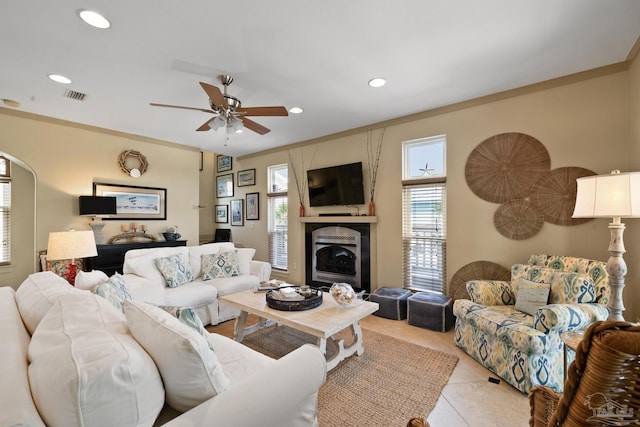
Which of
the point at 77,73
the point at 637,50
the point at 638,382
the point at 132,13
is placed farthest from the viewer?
the point at 77,73

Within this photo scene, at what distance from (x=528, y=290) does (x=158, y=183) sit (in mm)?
5558

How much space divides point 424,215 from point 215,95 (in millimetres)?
2914

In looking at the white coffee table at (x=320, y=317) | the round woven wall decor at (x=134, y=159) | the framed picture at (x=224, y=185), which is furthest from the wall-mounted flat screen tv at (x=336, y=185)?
the round woven wall decor at (x=134, y=159)

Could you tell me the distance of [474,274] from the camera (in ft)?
11.0

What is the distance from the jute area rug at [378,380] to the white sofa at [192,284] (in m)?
0.46

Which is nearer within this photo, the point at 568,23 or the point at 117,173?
the point at 568,23

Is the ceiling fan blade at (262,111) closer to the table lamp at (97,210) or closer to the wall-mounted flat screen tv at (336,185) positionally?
the wall-mounted flat screen tv at (336,185)

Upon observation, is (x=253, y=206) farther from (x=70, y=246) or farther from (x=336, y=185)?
(x=70, y=246)

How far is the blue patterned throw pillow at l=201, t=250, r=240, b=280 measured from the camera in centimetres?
360

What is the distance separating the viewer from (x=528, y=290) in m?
2.41

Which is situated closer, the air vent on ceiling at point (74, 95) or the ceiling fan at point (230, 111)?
the ceiling fan at point (230, 111)

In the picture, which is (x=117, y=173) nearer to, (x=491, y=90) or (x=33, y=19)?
(x=33, y=19)

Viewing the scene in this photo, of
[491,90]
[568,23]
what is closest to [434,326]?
[491,90]

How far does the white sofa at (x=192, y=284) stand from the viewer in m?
2.80
